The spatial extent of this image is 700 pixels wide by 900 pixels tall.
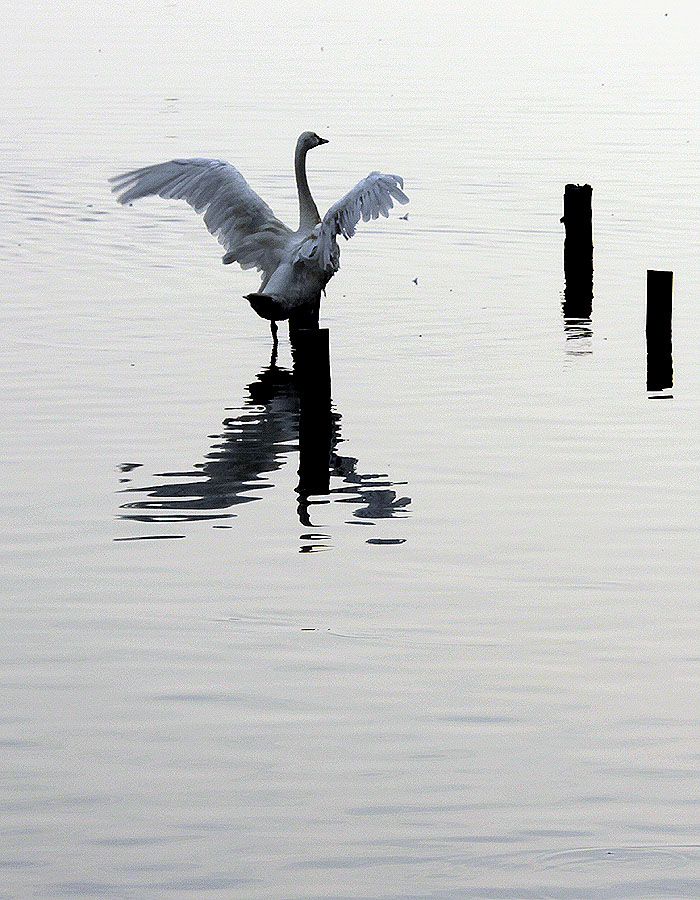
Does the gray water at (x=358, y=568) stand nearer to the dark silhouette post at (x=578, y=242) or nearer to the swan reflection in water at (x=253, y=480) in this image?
the swan reflection in water at (x=253, y=480)

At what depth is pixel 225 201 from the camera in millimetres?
18625

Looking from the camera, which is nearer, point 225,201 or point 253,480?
point 253,480

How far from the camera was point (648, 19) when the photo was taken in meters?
76.8

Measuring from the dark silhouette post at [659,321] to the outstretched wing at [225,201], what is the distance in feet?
11.9

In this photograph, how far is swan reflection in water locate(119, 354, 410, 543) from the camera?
12500mm

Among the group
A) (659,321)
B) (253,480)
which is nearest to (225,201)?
(659,321)

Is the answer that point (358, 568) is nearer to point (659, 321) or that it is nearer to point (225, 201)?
point (659, 321)

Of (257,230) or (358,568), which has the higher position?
(257,230)

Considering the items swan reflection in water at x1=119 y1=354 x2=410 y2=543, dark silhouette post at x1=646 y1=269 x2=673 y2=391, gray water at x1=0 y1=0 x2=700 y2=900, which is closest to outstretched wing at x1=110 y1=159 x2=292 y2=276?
gray water at x1=0 y1=0 x2=700 y2=900

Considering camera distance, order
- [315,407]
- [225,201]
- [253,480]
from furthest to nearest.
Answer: [225,201], [315,407], [253,480]

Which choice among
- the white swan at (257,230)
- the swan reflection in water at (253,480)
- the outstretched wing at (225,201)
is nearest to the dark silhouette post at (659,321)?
the white swan at (257,230)

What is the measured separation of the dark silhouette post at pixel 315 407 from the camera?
1398cm

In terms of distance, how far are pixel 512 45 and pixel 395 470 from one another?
48942mm

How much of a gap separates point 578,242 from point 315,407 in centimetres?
722
